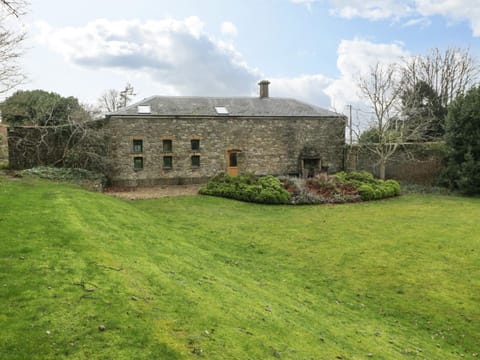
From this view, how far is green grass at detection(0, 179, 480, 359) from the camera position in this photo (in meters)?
3.78

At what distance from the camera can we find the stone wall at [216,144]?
2031 cm

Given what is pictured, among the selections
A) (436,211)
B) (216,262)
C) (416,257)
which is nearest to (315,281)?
(216,262)

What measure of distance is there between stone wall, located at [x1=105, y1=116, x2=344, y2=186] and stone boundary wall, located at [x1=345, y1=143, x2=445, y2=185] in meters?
1.14

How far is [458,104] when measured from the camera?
20344 mm

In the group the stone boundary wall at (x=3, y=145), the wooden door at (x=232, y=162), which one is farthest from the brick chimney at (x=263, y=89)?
the stone boundary wall at (x=3, y=145)

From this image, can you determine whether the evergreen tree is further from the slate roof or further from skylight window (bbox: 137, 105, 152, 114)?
skylight window (bbox: 137, 105, 152, 114)

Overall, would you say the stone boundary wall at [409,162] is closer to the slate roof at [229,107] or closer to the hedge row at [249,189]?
the slate roof at [229,107]

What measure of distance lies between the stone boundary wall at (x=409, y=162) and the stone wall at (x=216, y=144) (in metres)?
1.14

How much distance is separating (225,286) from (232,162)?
16.5m

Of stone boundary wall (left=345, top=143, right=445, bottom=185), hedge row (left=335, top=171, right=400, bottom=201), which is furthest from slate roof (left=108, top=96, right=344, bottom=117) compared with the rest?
hedge row (left=335, top=171, right=400, bottom=201)

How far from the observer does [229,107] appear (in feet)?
75.2

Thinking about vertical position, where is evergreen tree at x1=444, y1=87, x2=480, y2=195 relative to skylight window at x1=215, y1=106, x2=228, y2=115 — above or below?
below

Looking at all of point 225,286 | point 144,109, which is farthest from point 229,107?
→ point 225,286

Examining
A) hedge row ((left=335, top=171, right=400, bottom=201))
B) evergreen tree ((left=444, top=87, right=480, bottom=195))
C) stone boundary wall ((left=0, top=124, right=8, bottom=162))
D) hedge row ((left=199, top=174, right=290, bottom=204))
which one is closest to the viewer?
hedge row ((left=199, top=174, right=290, bottom=204))
